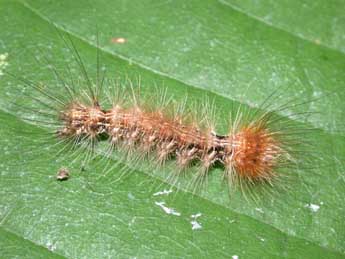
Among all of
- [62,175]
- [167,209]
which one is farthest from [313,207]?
[62,175]

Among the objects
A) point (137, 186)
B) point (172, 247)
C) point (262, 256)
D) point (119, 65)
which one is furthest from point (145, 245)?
point (119, 65)

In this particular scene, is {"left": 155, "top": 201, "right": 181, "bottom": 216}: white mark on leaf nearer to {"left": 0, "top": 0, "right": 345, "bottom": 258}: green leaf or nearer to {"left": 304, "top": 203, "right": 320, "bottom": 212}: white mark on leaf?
{"left": 0, "top": 0, "right": 345, "bottom": 258}: green leaf

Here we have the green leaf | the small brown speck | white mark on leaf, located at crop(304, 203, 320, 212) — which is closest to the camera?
the green leaf

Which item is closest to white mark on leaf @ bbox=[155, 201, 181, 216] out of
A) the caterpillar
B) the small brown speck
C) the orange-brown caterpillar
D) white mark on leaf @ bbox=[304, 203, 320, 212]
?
the caterpillar

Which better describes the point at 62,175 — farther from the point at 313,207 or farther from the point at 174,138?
the point at 313,207

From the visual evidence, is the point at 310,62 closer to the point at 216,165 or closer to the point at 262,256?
the point at 216,165

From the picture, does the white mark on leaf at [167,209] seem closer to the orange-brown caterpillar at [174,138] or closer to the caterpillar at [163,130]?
the caterpillar at [163,130]
